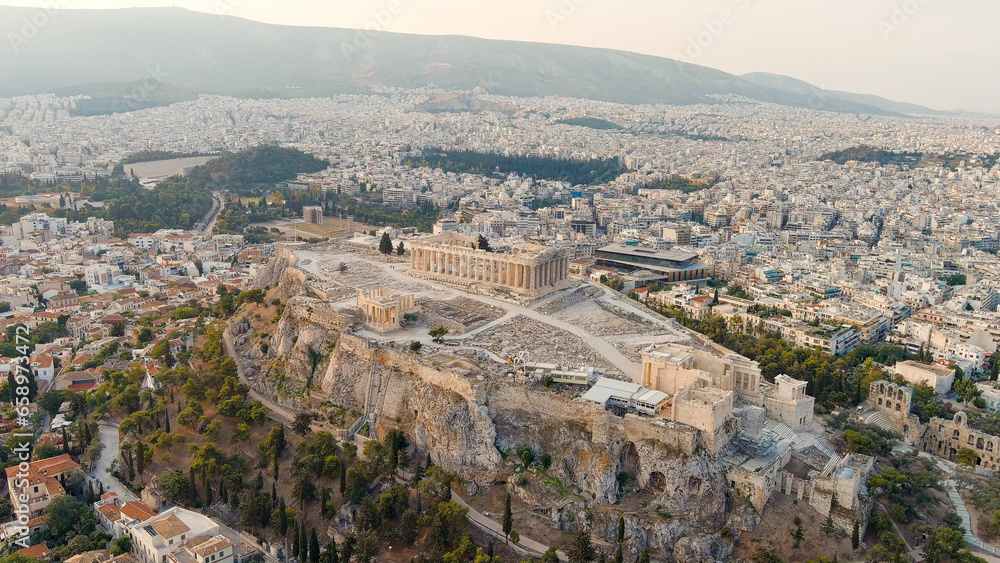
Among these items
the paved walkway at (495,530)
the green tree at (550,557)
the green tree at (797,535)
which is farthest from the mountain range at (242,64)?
the green tree at (797,535)

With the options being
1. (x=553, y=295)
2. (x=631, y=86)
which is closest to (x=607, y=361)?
(x=553, y=295)

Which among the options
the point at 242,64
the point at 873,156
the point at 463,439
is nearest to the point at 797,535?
the point at 463,439

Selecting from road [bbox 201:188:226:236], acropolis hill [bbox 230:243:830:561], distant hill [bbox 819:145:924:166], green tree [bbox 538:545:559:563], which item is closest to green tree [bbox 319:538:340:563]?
acropolis hill [bbox 230:243:830:561]

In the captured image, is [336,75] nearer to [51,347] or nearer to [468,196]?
[468,196]

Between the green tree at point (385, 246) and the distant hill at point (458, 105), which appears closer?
the green tree at point (385, 246)
